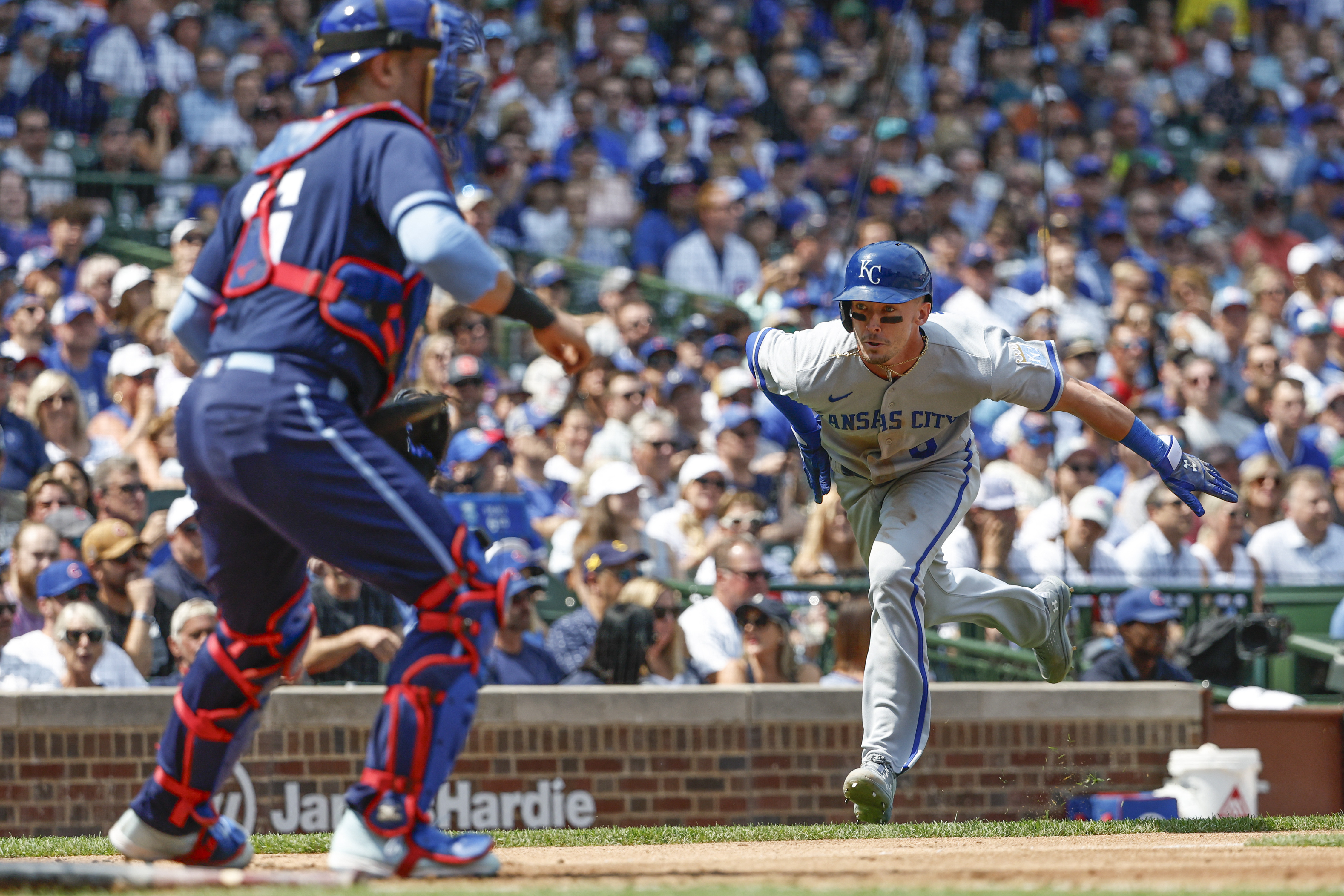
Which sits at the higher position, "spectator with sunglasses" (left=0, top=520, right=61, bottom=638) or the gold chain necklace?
the gold chain necklace

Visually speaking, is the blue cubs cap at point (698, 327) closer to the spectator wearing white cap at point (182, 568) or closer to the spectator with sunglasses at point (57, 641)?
the spectator wearing white cap at point (182, 568)

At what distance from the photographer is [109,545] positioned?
7770 mm

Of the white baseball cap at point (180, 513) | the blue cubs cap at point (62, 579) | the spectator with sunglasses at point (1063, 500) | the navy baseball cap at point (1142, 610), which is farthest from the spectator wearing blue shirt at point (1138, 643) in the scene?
the blue cubs cap at point (62, 579)

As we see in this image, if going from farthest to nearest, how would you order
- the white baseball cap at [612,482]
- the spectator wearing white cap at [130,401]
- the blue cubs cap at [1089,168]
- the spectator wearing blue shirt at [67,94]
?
1. the blue cubs cap at [1089,168]
2. the spectator wearing blue shirt at [67,94]
3. the spectator wearing white cap at [130,401]
4. the white baseball cap at [612,482]

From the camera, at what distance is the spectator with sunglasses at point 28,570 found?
25.4 feet

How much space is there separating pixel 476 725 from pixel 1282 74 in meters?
14.6

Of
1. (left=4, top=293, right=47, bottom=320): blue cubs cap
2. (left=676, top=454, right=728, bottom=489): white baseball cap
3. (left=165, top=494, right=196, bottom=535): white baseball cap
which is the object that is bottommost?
(left=165, top=494, right=196, bottom=535): white baseball cap

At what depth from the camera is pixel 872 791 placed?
5371mm

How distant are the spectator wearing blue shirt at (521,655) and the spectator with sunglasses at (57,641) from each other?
172 centimetres

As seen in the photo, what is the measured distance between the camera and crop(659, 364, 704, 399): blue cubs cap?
1075cm

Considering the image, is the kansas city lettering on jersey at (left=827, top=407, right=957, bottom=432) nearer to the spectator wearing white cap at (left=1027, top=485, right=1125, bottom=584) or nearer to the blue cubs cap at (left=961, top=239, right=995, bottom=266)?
the spectator wearing white cap at (left=1027, top=485, right=1125, bottom=584)

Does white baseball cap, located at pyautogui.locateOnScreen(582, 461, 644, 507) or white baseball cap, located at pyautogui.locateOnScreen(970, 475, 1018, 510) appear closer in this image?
white baseball cap, located at pyautogui.locateOnScreen(582, 461, 644, 507)

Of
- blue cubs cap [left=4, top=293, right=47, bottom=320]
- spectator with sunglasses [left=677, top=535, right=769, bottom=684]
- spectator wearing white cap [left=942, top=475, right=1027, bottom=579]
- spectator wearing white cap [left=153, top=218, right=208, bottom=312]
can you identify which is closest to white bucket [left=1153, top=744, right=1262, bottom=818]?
spectator wearing white cap [left=942, top=475, right=1027, bottom=579]

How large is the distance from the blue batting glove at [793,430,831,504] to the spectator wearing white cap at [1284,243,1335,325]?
30.5ft
